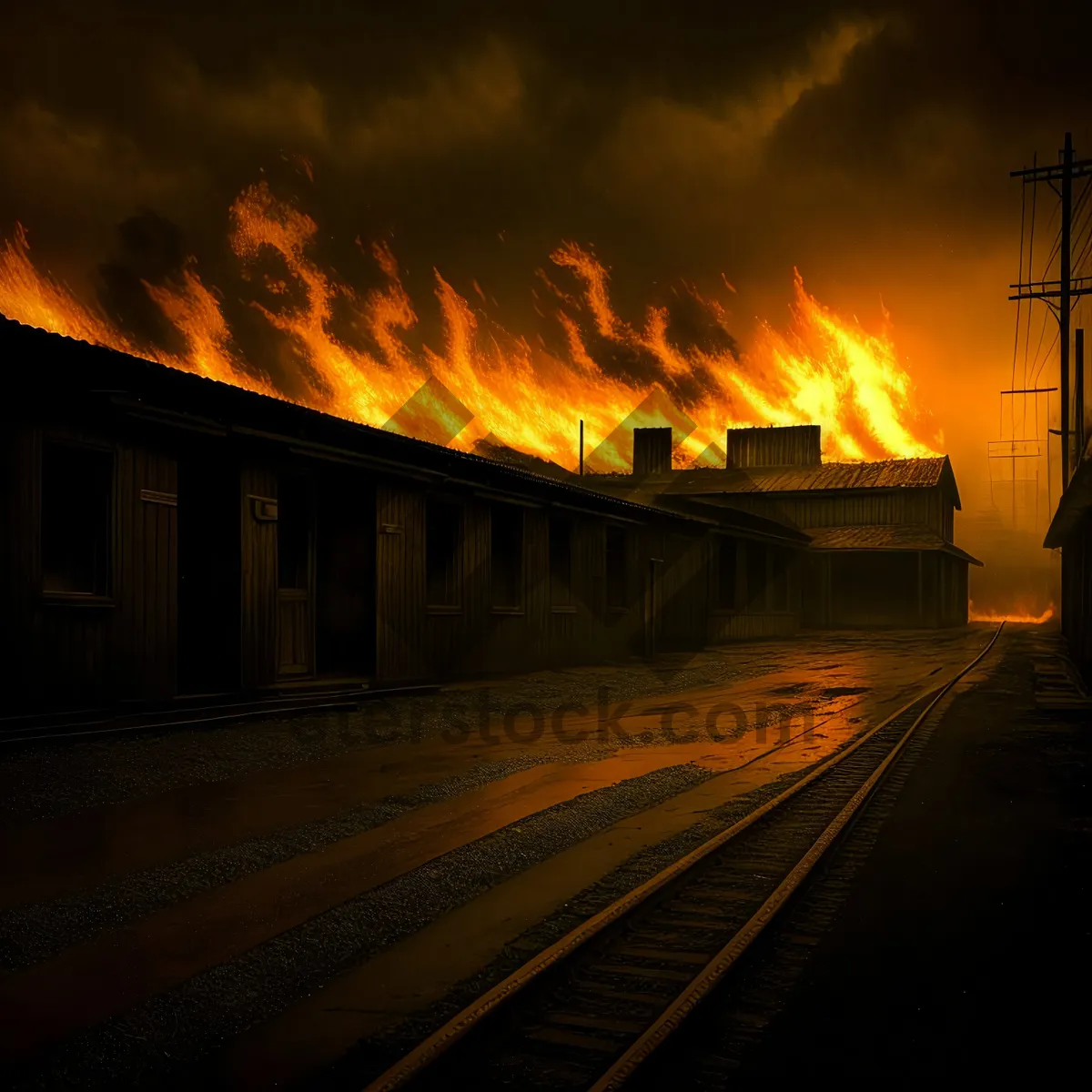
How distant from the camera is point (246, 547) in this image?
13.7 meters

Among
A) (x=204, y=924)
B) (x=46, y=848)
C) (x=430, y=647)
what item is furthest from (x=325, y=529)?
(x=204, y=924)

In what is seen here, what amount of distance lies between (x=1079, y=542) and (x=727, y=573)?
1238cm

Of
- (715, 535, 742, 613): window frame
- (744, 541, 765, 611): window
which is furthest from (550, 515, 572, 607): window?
(744, 541, 765, 611): window

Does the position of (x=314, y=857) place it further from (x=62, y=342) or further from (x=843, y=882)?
(x=62, y=342)

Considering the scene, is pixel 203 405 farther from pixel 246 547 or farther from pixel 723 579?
pixel 723 579

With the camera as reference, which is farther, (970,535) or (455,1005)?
(970,535)

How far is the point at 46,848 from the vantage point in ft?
23.1

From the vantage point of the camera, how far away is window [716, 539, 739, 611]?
34938 mm

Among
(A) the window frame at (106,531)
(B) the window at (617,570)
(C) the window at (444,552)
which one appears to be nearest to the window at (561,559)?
(B) the window at (617,570)

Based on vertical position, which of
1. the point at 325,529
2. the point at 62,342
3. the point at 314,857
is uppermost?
the point at 62,342

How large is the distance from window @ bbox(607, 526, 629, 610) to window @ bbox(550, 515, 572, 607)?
2.54 m

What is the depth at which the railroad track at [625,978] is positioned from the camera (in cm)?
370

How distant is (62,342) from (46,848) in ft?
19.5

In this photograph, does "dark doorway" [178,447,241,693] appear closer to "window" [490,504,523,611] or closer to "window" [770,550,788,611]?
"window" [490,504,523,611]
